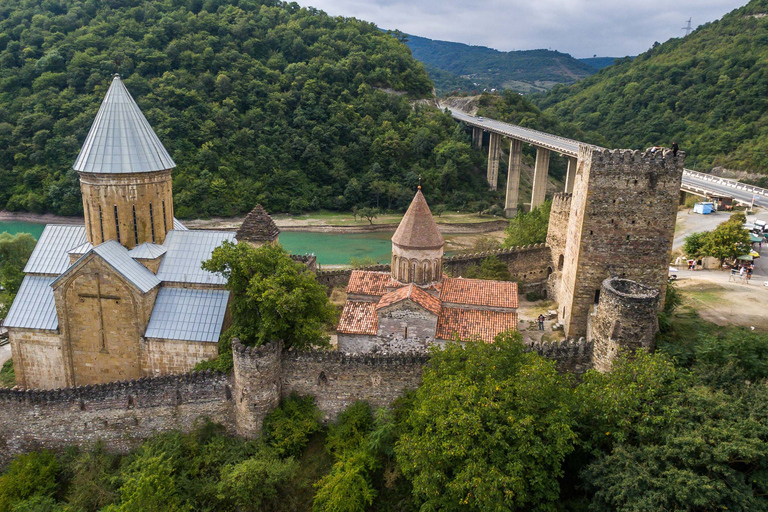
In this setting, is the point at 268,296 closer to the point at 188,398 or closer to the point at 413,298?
the point at 188,398

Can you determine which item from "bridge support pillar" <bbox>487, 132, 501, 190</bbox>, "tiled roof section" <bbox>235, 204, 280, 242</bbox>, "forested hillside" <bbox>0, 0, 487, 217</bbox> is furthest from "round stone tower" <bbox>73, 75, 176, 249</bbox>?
"bridge support pillar" <bbox>487, 132, 501, 190</bbox>

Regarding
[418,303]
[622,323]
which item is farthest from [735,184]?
[418,303]

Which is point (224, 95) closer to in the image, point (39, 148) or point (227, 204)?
point (227, 204)

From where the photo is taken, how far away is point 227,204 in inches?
1989

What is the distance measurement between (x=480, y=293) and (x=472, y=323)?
1596 millimetres

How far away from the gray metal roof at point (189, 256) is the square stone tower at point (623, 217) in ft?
38.4

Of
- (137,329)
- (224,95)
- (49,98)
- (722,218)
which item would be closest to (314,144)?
(224,95)

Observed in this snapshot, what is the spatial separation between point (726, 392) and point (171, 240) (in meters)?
16.6

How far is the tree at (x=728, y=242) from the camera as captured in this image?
23.8m

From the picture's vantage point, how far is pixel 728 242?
24203mm

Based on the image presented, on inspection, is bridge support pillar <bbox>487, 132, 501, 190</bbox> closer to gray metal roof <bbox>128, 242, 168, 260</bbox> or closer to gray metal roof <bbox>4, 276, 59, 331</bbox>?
gray metal roof <bbox>128, 242, 168, 260</bbox>

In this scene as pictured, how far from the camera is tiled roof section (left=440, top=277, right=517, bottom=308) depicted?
17453mm

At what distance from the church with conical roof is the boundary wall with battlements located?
2420mm

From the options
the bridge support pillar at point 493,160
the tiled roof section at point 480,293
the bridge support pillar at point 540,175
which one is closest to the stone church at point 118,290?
the tiled roof section at point 480,293
